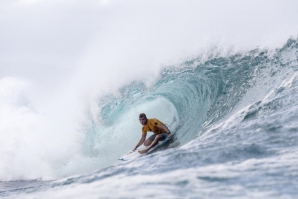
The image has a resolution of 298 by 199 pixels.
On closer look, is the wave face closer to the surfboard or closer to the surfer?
the surfboard

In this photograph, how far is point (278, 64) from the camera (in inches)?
441

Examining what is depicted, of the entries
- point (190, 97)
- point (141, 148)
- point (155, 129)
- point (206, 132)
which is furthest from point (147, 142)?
point (190, 97)

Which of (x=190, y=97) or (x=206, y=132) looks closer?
(x=206, y=132)

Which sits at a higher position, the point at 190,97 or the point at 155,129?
the point at 190,97

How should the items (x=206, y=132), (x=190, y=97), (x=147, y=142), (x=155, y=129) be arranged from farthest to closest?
(x=190, y=97) < (x=147, y=142) < (x=155, y=129) < (x=206, y=132)

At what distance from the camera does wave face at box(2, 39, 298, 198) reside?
184 inches

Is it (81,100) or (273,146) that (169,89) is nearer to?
(81,100)

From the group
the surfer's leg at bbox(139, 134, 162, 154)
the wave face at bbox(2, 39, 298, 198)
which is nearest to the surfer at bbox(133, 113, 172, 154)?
the surfer's leg at bbox(139, 134, 162, 154)

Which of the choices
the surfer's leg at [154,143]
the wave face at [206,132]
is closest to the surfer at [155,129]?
the surfer's leg at [154,143]

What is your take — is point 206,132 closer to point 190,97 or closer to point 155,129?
point 155,129

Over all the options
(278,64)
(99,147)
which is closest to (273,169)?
(278,64)

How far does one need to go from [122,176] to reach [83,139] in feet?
24.0

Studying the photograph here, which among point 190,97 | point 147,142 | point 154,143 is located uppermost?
point 190,97

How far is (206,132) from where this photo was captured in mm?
9195
